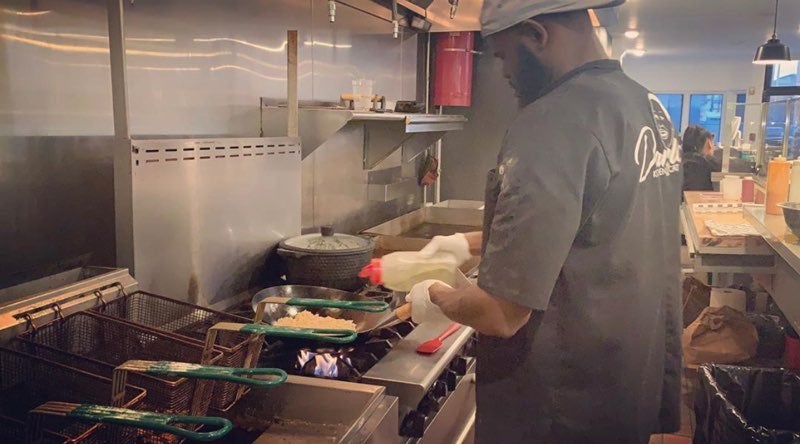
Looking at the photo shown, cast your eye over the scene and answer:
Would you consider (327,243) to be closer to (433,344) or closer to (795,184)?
(433,344)

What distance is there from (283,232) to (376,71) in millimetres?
1568

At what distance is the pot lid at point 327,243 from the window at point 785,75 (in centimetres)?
1020

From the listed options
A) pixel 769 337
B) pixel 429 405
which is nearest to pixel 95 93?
pixel 429 405

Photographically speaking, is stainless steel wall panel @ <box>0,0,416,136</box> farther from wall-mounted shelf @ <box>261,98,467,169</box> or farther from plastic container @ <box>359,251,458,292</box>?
plastic container @ <box>359,251,458,292</box>

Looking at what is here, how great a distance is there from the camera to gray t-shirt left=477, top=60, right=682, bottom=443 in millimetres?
1177

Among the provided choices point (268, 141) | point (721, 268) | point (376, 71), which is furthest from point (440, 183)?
point (268, 141)

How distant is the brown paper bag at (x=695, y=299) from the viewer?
4172mm

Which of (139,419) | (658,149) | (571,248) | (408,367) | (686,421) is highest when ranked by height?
(658,149)

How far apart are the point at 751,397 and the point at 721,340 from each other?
666mm

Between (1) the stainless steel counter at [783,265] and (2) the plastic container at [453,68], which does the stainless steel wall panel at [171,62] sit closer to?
(2) the plastic container at [453,68]

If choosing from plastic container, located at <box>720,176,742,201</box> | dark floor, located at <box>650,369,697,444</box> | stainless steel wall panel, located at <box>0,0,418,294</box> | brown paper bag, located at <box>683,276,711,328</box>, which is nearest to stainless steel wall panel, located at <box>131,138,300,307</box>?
stainless steel wall panel, located at <box>0,0,418,294</box>

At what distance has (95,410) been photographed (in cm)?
108

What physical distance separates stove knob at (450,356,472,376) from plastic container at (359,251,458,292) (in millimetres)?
226

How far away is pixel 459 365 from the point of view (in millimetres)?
1955
